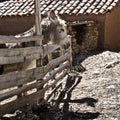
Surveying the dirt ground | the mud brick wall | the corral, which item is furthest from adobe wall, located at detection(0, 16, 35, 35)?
the corral

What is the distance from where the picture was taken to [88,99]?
7.77 m

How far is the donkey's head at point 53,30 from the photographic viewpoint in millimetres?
9234

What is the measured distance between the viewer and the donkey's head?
9234mm

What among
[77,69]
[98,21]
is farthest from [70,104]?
[98,21]

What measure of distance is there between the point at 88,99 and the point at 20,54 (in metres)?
2.00

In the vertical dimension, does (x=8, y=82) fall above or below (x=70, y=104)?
above

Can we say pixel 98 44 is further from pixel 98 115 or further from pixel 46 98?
pixel 98 115

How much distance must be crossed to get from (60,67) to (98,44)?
22.1 feet

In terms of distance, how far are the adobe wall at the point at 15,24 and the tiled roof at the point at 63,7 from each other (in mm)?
329

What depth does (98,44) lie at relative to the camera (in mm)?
16391

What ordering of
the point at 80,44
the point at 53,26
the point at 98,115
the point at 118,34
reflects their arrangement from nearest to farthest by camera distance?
1. the point at 98,115
2. the point at 53,26
3. the point at 80,44
4. the point at 118,34

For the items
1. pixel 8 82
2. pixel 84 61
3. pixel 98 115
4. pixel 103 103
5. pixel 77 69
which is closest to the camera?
pixel 8 82

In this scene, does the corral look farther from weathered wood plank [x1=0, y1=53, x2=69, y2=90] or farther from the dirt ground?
the dirt ground

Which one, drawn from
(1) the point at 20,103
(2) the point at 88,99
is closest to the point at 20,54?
(1) the point at 20,103
